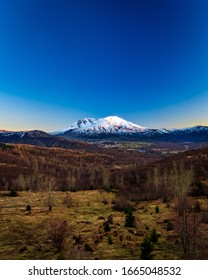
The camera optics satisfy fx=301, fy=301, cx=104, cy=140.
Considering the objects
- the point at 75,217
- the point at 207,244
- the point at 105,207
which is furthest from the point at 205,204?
the point at 207,244

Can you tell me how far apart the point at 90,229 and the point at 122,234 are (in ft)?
17.6

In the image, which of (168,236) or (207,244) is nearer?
(207,244)

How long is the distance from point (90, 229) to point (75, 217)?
10983mm

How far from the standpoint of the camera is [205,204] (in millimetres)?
55312

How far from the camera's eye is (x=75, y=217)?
158 feet
